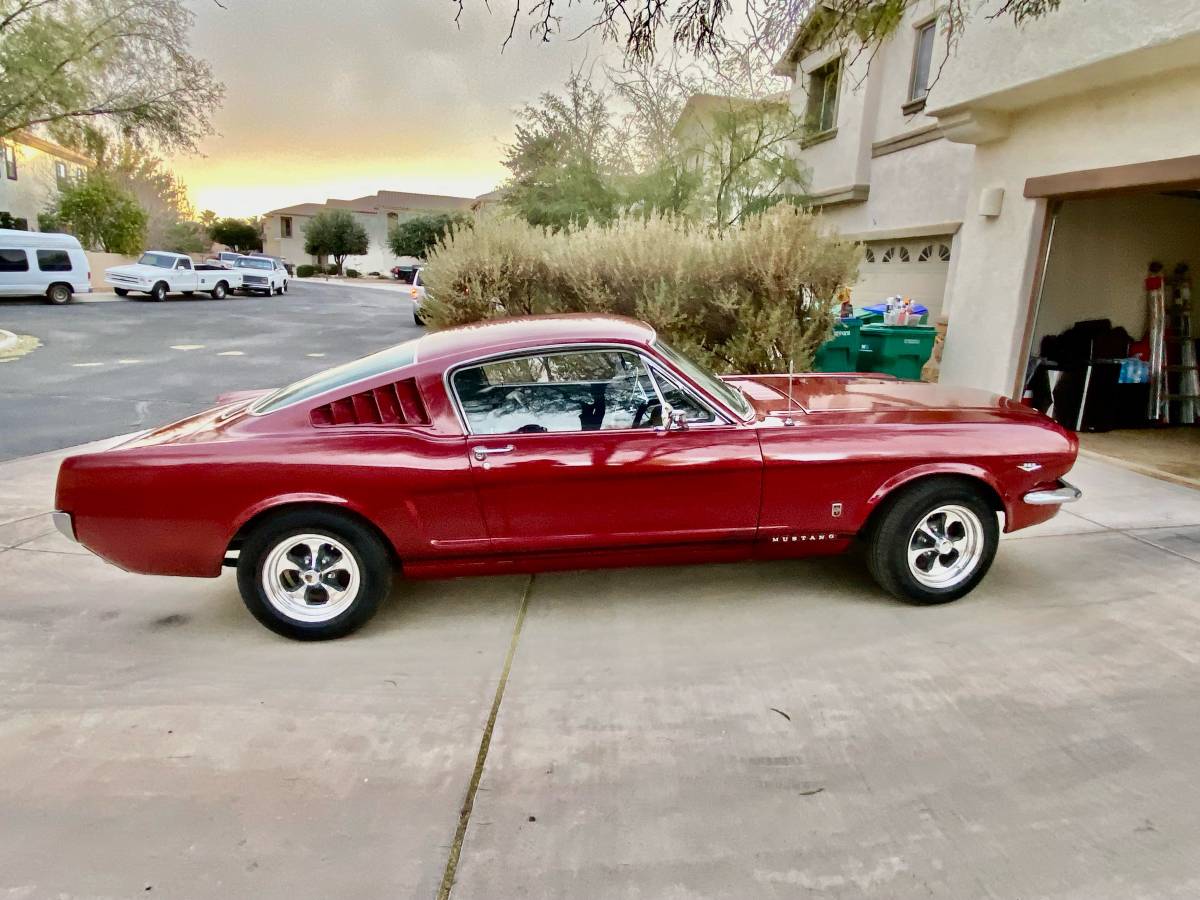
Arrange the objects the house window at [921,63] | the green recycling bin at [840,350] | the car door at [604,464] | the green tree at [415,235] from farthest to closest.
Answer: the green tree at [415,235] < the house window at [921,63] < the green recycling bin at [840,350] < the car door at [604,464]

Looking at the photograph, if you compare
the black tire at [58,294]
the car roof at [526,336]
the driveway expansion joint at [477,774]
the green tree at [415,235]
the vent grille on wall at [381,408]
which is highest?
the green tree at [415,235]

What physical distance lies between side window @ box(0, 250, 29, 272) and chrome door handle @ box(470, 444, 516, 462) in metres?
25.3

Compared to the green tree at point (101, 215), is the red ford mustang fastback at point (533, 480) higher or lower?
lower

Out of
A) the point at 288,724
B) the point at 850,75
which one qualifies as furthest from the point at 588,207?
the point at 288,724

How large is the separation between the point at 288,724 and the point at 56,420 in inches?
292

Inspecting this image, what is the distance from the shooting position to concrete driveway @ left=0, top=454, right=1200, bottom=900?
2104 mm

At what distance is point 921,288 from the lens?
10953mm

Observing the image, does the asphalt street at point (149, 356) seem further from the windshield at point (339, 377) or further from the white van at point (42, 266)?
the windshield at point (339, 377)

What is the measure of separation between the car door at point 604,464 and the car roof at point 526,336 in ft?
0.22

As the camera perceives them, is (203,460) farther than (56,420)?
No

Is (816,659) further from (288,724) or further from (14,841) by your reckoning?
(14,841)

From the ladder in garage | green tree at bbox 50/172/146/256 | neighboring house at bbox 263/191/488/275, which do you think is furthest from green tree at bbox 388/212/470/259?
the ladder in garage

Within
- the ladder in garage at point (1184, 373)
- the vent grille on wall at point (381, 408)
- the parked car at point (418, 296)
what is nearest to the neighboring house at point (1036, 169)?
the ladder in garage at point (1184, 373)

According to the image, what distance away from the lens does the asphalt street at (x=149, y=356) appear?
835cm
